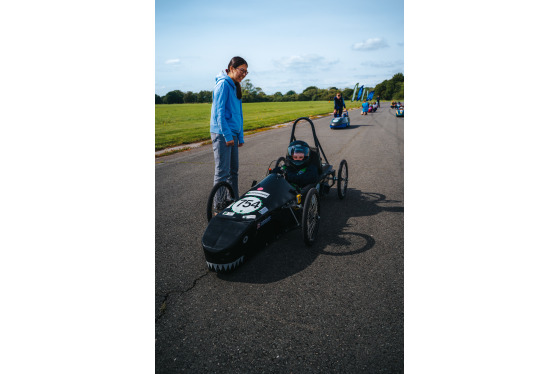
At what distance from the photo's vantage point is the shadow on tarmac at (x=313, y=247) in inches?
121

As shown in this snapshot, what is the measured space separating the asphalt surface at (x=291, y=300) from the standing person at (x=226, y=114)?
977mm

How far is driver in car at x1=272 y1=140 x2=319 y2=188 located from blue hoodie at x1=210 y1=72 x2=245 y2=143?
3.31 feet

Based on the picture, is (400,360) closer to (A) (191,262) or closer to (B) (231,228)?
(B) (231,228)

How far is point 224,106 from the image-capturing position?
3.97m

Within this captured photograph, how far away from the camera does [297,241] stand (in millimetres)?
3756

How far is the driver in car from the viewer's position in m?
4.57

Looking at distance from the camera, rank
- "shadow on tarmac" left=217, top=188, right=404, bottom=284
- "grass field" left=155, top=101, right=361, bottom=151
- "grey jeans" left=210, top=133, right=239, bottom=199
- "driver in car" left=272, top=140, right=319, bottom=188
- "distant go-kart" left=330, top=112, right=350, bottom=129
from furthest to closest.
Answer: "distant go-kart" left=330, top=112, right=350, bottom=129
"grass field" left=155, top=101, right=361, bottom=151
"driver in car" left=272, top=140, right=319, bottom=188
"grey jeans" left=210, top=133, right=239, bottom=199
"shadow on tarmac" left=217, top=188, right=404, bottom=284

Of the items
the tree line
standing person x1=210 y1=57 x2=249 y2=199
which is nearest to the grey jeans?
standing person x1=210 y1=57 x2=249 y2=199

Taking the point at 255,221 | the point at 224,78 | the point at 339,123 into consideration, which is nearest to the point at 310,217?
the point at 255,221

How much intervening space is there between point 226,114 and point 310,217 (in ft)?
5.93

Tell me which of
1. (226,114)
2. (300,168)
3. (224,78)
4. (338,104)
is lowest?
(300,168)

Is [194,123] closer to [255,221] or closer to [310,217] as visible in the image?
[310,217]

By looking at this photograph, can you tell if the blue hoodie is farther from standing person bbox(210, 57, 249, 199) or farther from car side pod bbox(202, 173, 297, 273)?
car side pod bbox(202, 173, 297, 273)

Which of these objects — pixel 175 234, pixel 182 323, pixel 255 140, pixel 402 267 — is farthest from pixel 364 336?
pixel 255 140
